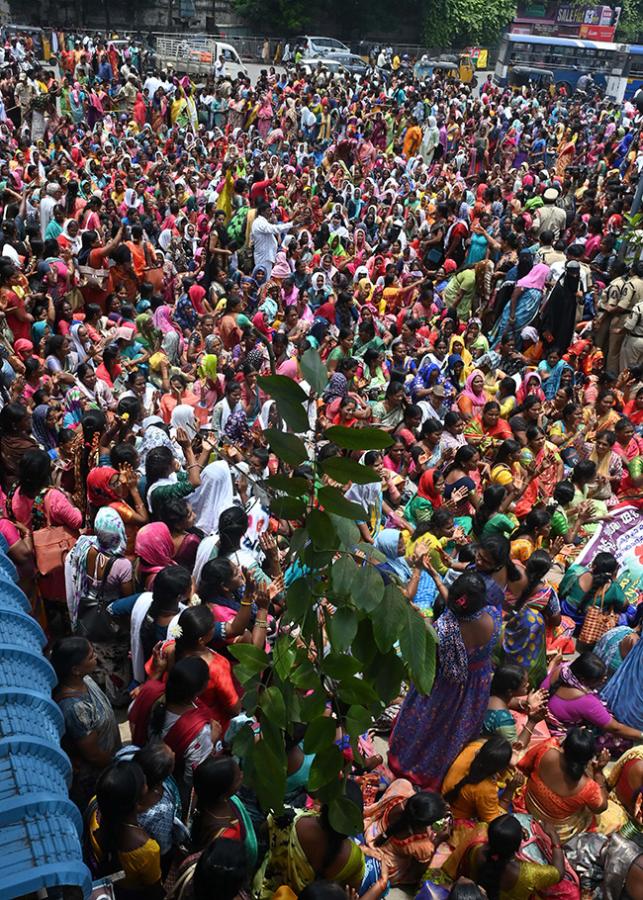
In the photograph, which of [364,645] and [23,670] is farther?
[23,670]

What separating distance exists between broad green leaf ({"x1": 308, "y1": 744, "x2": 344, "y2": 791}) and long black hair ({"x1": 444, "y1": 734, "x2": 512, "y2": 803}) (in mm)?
1521

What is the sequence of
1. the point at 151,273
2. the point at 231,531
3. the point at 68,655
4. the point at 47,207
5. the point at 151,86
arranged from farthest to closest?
1. the point at 151,86
2. the point at 47,207
3. the point at 151,273
4. the point at 231,531
5. the point at 68,655

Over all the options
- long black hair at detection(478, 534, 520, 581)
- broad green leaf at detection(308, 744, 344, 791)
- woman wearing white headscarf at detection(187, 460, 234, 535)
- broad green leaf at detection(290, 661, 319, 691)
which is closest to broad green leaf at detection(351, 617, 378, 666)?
broad green leaf at detection(290, 661, 319, 691)

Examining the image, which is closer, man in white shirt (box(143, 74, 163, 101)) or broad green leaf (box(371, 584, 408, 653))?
broad green leaf (box(371, 584, 408, 653))

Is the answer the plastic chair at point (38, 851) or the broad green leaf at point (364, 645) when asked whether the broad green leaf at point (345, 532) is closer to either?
the broad green leaf at point (364, 645)

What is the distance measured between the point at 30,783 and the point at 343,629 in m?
0.77

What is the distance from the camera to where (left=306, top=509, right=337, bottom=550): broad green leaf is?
5.42 ft

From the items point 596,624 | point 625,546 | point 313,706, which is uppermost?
point 313,706

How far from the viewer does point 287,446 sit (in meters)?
1.68

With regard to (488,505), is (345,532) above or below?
above

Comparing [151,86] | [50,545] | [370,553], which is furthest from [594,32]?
[370,553]

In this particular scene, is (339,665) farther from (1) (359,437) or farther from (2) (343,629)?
(1) (359,437)

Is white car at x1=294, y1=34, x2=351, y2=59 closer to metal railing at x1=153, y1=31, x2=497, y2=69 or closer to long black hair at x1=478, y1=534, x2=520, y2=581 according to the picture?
metal railing at x1=153, y1=31, x2=497, y2=69

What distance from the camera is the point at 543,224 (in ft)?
36.7
